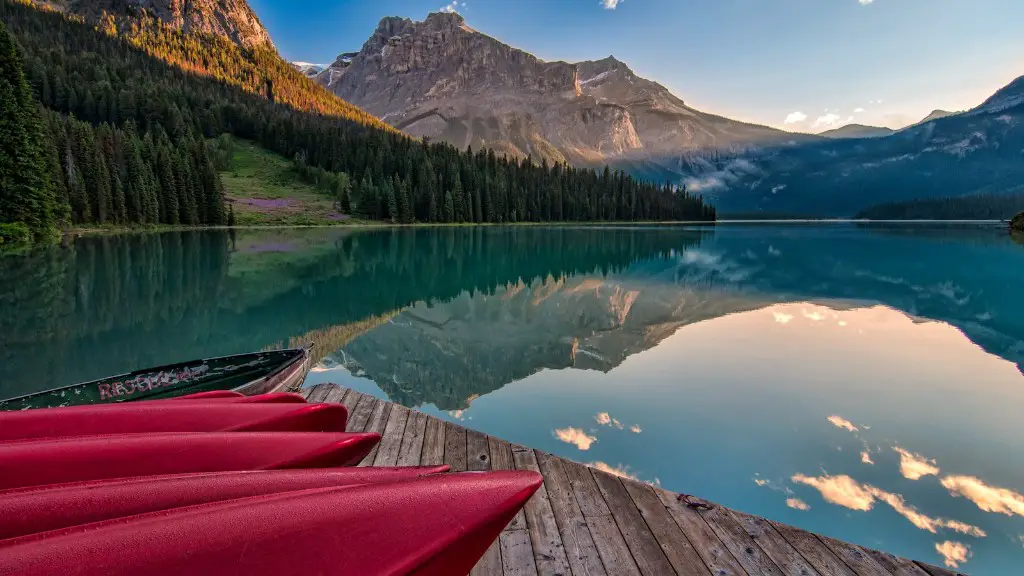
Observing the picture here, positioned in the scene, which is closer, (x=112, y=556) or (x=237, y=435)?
(x=112, y=556)

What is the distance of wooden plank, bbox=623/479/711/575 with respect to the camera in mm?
3961

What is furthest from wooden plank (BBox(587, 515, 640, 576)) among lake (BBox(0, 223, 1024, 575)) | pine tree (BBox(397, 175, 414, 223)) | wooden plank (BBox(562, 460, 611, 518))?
pine tree (BBox(397, 175, 414, 223))

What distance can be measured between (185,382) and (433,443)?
3.63 metres

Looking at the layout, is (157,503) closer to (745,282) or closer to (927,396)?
(927,396)

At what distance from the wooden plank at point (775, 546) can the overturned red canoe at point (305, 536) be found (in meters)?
2.84

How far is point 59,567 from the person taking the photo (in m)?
1.58

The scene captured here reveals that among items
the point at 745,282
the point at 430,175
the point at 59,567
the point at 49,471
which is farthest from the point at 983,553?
the point at 430,175

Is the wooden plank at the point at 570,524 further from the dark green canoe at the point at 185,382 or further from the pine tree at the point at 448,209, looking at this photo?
the pine tree at the point at 448,209

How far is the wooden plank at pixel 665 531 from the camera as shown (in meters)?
3.96

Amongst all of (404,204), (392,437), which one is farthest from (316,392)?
(404,204)

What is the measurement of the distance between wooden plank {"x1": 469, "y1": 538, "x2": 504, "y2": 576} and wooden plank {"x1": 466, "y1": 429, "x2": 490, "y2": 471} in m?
1.52

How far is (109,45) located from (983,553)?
217 metres

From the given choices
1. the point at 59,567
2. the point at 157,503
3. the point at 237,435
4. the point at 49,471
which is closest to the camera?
the point at 59,567

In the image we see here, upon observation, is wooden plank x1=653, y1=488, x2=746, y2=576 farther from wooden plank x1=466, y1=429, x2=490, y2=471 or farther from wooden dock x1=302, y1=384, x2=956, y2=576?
wooden plank x1=466, y1=429, x2=490, y2=471
